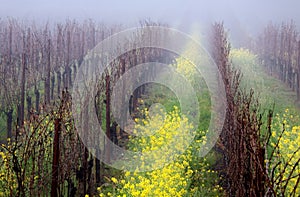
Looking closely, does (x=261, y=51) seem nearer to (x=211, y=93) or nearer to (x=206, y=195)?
(x=211, y=93)

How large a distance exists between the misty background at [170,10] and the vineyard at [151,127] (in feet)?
99.3

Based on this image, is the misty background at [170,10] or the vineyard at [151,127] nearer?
the vineyard at [151,127]

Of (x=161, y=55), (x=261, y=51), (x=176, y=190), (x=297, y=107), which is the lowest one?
(x=176, y=190)

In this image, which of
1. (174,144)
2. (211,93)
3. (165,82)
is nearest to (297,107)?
(211,93)

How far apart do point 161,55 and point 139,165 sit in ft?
45.1

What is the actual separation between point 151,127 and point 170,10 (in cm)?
5360

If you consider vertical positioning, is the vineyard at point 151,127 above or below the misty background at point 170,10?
below

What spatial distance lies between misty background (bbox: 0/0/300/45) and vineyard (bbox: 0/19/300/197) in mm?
30252

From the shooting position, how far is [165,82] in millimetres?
17203

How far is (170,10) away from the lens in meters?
61.8

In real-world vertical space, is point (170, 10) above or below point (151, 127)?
above

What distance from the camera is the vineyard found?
5234 mm

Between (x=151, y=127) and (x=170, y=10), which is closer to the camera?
A: (x=151, y=127)

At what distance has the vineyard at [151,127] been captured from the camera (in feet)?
17.2
